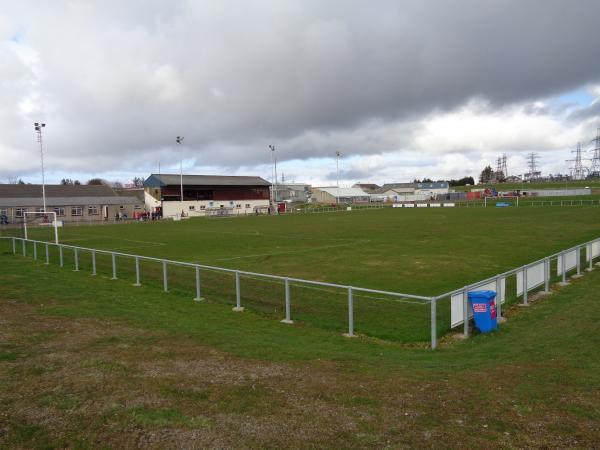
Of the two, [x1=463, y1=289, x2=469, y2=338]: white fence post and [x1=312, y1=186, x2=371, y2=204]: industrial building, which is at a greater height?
[x1=312, y1=186, x2=371, y2=204]: industrial building

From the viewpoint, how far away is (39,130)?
126 feet

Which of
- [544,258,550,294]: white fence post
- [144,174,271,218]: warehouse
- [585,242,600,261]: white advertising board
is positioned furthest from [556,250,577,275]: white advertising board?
[144,174,271,218]: warehouse

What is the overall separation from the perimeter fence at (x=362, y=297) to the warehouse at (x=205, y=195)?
68.1 meters

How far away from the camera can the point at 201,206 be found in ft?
309

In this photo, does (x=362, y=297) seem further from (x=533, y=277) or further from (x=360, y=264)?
(x=360, y=264)

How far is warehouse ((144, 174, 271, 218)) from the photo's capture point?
9162 cm

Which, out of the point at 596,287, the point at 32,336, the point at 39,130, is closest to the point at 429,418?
the point at 32,336

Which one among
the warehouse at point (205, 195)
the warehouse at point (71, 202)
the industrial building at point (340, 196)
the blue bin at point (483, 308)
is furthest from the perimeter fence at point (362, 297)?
the industrial building at point (340, 196)

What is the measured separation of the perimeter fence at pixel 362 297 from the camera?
37.9ft

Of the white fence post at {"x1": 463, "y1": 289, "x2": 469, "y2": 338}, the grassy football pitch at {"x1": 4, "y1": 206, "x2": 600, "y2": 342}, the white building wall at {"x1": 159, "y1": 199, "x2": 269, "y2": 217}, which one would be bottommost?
the grassy football pitch at {"x1": 4, "y1": 206, "x2": 600, "y2": 342}

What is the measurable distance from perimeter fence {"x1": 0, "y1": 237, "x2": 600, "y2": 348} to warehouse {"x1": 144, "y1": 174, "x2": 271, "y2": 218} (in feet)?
223

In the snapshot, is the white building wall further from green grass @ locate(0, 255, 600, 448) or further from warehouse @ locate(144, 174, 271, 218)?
green grass @ locate(0, 255, 600, 448)

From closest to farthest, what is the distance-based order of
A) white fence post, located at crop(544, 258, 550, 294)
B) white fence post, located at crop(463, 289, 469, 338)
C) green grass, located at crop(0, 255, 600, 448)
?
1. green grass, located at crop(0, 255, 600, 448)
2. white fence post, located at crop(463, 289, 469, 338)
3. white fence post, located at crop(544, 258, 550, 294)

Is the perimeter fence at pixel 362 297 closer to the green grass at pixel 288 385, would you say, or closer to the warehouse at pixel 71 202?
the green grass at pixel 288 385
